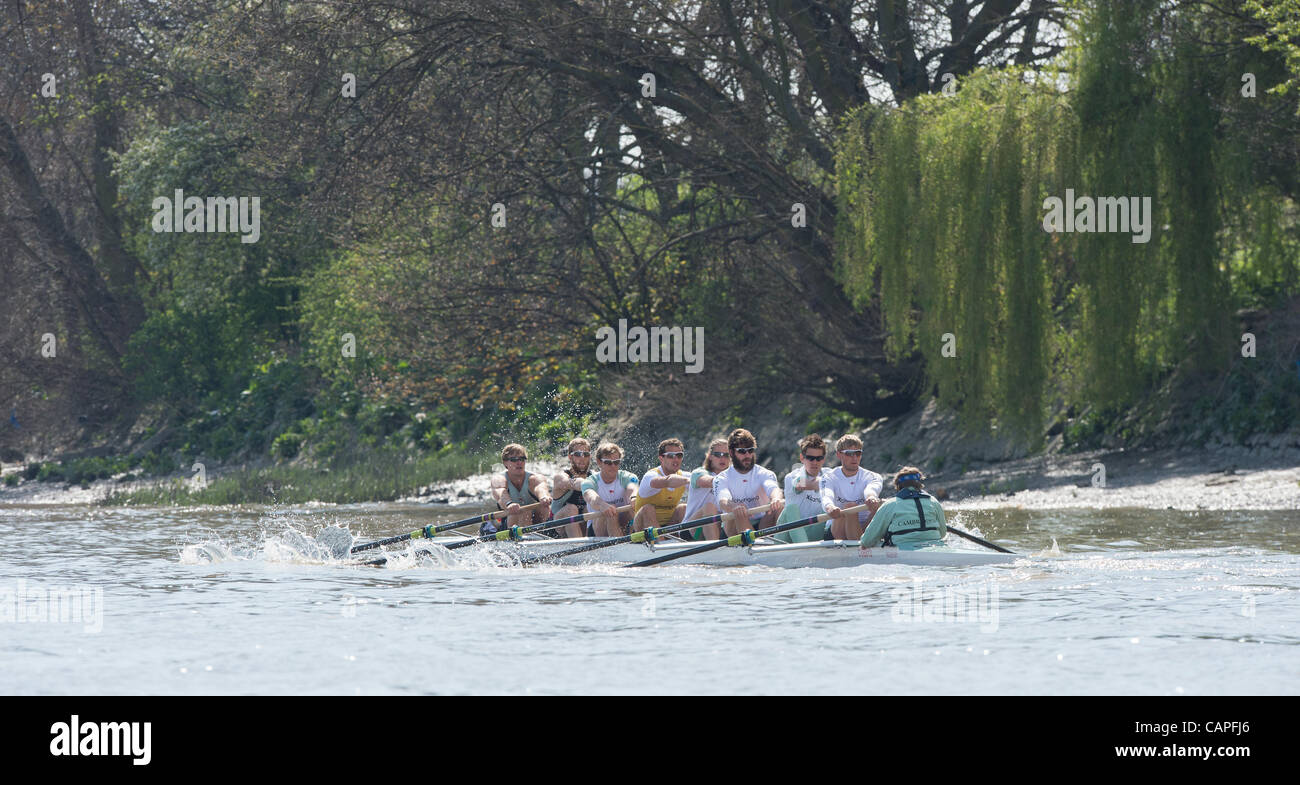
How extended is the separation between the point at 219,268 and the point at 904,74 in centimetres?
2178

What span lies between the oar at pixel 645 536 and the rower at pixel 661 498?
0.39 meters

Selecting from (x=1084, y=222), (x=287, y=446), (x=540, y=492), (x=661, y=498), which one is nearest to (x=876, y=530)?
(x=661, y=498)

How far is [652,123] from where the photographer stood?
29.3 m

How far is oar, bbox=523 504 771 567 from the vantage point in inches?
657

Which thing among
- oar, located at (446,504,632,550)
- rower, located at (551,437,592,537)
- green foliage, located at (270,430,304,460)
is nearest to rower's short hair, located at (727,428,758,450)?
oar, located at (446,504,632,550)

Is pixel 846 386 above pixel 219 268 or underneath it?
underneath

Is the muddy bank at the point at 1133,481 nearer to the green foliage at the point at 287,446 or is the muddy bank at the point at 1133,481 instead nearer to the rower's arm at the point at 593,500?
the rower's arm at the point at 593,500

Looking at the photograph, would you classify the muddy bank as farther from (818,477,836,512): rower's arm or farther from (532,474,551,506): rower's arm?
(818,477,836,512): rower's arm
